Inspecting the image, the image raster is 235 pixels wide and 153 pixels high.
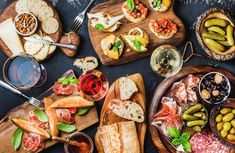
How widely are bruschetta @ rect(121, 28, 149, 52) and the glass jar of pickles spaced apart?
0.27 feet

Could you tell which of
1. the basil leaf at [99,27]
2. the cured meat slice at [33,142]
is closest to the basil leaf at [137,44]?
the basil leaf at [99,27]

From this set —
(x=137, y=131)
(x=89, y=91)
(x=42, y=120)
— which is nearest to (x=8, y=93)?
(x=42, y=120)

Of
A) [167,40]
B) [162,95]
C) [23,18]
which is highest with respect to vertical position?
[23,18]

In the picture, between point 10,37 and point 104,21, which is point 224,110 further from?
point 10,37

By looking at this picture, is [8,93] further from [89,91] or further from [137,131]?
[137,131]

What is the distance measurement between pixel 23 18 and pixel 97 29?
0.45 m

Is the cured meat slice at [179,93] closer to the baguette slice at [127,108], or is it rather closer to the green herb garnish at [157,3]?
the baguette slice at [127,108]

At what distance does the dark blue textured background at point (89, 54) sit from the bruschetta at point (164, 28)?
11 cm

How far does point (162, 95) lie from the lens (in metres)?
3.49

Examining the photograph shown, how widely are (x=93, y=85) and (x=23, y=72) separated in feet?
1.40

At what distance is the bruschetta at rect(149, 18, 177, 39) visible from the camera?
11.4ft

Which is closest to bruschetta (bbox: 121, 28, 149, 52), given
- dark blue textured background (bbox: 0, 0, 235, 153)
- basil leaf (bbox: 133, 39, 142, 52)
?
basil leaf (bbox: 133, 39, 142, 52)

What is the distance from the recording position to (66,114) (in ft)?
11.5

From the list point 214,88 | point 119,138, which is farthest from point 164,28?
point 119,138
